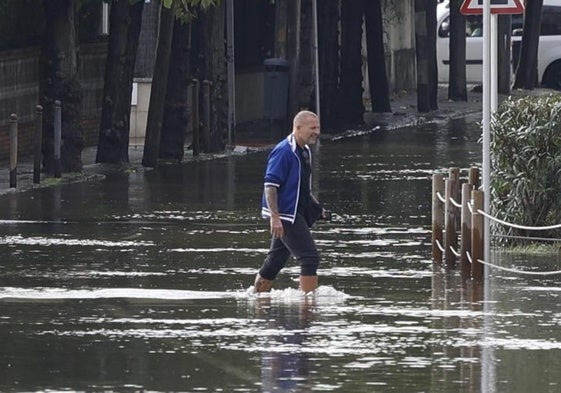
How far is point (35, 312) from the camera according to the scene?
41.9 feet

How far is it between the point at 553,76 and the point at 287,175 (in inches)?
1548

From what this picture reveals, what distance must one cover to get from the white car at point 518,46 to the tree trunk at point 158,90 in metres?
24.4

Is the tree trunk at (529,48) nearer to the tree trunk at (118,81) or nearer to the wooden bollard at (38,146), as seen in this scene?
the tree trunk at (118,81)

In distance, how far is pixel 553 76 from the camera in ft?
170

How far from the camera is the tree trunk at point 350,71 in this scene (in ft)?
120

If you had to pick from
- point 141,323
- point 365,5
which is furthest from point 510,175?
point 365,5

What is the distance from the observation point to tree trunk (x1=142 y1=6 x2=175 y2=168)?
87.8ft

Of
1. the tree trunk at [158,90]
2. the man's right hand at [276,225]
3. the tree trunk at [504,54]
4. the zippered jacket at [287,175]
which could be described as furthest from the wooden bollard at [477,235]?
the tree trunk at [504,54]

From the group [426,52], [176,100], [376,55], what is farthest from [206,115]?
[426,52]

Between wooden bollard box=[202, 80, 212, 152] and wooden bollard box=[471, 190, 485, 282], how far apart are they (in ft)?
47.5

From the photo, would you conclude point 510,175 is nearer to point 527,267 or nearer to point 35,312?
point 527,267

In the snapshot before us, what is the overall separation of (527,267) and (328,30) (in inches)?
804

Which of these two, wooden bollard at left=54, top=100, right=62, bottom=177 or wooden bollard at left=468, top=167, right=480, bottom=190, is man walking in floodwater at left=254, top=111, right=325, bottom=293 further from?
wooden bollard at left=54, top=100, right=62, bottom=177

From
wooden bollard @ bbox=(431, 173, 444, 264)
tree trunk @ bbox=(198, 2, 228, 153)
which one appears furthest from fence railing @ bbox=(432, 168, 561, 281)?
tree trunk @ bbox=(198, 2, 228, 153)
